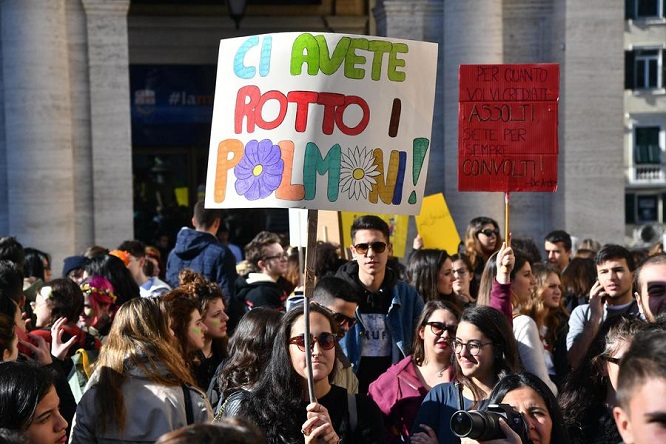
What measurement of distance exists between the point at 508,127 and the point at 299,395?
3184mm

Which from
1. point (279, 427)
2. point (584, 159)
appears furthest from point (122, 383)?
point (584, 159)

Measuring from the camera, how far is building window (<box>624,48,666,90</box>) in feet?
163

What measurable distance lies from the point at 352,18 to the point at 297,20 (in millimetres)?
925

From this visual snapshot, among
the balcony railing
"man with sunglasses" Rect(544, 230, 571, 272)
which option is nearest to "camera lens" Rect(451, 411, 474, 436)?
"man with sunglasses" Rect(544, 230, 571, 272)

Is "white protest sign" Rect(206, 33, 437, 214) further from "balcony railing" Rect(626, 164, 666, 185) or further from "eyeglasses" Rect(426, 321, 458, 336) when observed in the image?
"balcony railing" Rect(626, 164, 666, 185)

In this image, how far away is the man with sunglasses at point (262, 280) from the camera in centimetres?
945

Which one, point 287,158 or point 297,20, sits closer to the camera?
point 287,158

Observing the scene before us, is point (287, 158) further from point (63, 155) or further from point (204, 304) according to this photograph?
point (63, 155)

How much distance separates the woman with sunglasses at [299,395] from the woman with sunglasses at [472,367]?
0.99 feet

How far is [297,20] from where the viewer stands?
2034 centimetres

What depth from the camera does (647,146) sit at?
52.3 meters

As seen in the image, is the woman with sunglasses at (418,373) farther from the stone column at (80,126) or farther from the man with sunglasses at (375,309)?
the stone column at (80,126)

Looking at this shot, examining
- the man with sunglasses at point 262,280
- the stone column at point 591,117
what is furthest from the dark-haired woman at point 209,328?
the stone column at point 591,117

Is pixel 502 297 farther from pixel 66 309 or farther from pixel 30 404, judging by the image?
pixel 30 404
